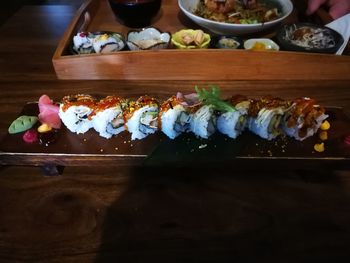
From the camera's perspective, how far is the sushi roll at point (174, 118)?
2.79ft

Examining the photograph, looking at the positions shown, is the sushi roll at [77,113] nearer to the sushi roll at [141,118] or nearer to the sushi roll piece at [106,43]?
the sushi roll at [141,118]

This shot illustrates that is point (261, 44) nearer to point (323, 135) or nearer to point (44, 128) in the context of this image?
point (323, 135)

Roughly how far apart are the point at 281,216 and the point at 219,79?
650 mm

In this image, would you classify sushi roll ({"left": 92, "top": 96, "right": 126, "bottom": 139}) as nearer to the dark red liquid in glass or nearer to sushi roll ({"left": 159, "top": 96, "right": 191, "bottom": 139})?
sushi roll ({"left": 159, "top": 96, "right": 191, "bottom": 139})

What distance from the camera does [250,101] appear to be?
898 mm

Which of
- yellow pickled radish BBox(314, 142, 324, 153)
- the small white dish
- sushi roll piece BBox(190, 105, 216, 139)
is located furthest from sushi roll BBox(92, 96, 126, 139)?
the small white dish

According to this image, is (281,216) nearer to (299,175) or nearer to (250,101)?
(299,175)

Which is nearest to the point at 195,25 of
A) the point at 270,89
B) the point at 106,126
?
the point at 270,89

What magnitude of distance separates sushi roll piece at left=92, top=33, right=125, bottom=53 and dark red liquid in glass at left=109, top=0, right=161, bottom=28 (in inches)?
11.3

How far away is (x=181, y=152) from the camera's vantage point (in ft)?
2.80

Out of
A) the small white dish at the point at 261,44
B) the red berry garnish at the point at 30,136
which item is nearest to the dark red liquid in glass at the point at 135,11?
the small white dish at the point at 261,44

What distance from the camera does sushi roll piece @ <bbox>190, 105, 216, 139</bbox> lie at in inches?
33.5

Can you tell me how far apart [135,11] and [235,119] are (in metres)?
0.95

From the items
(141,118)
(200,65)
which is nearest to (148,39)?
(200,65)
